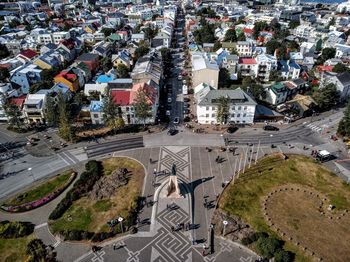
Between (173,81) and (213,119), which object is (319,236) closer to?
(213,119)

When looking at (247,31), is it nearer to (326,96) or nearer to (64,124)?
(326,96)

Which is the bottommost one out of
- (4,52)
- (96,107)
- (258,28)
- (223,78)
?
(96,107)

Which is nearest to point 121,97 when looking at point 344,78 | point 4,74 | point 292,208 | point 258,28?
point 292,208

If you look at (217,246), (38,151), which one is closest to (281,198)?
(217,246)

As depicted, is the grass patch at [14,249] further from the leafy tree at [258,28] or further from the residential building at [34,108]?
the leafy tree at [258,28]

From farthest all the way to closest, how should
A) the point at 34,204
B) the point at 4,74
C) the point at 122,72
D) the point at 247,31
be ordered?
the point at 247,31 → the point at 4,74 → the point at 122,72 → the point at 34,204

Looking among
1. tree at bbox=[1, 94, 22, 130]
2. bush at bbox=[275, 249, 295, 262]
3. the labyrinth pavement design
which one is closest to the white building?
the labyrinth pavement design

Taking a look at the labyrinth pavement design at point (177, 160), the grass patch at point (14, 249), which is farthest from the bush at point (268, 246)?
the grass patch at point (14, 249)
